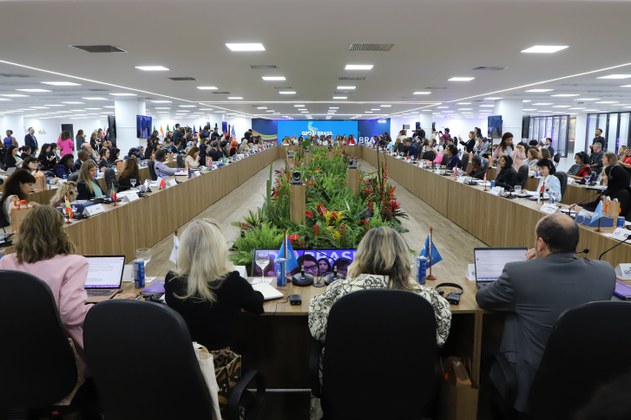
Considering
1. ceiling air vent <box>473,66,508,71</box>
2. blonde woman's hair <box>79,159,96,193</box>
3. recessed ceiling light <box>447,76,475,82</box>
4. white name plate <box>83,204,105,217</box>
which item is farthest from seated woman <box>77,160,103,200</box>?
recessed ceiling light <box>447,76,475,82</box>

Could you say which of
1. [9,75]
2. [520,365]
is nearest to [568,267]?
[520,365]

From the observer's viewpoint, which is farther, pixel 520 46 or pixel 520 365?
pixel 520 46

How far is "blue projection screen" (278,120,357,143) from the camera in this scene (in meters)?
39.2

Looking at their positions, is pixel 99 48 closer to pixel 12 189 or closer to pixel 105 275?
pixel 12 189

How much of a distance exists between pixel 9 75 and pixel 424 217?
8242 mm

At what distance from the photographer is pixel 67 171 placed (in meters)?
9.13

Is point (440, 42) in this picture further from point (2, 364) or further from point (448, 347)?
point (2, 364)

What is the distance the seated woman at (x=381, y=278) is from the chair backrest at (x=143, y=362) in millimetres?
630

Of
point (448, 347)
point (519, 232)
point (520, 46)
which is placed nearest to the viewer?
point (448, 347)

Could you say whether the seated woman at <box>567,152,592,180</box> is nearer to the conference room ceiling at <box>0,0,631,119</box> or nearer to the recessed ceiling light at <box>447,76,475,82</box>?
the conference room ceiling at <box>0,0,631,119</box>

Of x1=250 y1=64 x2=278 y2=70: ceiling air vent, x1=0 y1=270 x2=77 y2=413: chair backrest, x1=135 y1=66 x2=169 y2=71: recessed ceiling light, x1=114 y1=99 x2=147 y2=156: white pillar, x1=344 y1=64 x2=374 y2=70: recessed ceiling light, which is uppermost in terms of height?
x1=344 y1=64 x2=374 y2=70: recessed ceiling light

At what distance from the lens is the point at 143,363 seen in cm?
172

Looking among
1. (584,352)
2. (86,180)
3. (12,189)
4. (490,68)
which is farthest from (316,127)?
(584,352)

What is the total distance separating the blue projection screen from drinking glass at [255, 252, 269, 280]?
35719 millimetres
